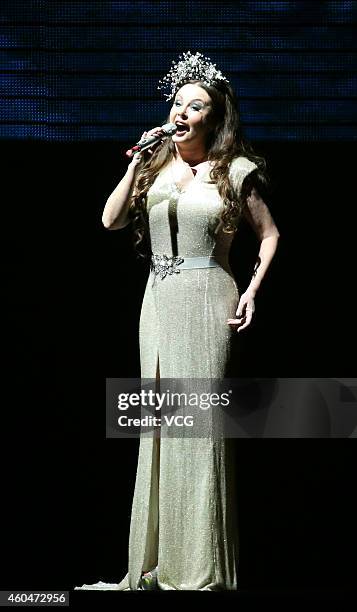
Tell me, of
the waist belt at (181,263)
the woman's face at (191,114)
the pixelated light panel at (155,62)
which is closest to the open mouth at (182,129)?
the woman's face at (191,114)

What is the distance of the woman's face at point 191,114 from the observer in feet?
12.8

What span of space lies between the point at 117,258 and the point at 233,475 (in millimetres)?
1147

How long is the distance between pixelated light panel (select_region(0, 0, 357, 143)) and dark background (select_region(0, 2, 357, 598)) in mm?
16

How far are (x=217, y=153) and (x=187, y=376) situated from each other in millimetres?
637

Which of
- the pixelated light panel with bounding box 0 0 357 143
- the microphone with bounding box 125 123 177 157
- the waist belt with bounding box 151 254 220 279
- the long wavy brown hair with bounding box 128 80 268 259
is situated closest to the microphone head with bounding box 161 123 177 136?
the microphone with bounding box 125 123 177 157

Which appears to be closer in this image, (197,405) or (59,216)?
(197,405)

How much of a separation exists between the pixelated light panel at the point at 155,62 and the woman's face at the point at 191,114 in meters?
0.56

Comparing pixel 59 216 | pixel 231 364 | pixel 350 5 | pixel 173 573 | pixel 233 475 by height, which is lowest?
pixel 173 573

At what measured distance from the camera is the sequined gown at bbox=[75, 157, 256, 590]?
3.76 m

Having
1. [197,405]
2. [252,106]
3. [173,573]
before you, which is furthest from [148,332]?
[252,106]

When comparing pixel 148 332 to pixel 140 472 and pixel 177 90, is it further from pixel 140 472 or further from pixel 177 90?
pixel 177 90

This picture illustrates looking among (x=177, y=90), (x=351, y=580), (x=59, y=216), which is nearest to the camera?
(x=177, y=90)

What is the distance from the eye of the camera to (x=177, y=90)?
405cm

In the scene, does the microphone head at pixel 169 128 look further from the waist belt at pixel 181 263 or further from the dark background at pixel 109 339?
the dark background at pixel 109 339
